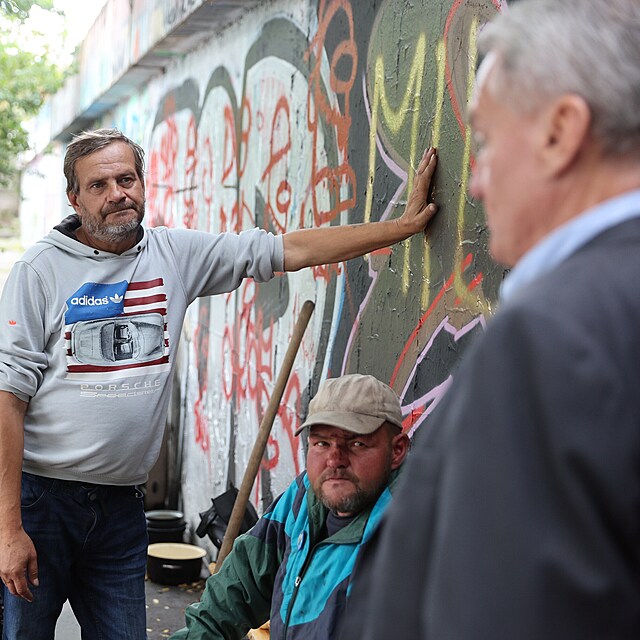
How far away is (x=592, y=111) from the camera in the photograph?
1061 millimetres

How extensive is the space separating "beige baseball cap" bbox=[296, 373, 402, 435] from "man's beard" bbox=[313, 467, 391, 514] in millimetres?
140

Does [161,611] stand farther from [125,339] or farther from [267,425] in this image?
[125,339]

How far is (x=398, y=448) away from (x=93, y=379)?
3.16 feet

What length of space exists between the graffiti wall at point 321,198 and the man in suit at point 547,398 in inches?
17.2

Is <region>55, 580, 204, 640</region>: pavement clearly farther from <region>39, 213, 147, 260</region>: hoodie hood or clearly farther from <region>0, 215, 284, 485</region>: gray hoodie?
<region>39, 213, 147, 260</region>: hoodie hood

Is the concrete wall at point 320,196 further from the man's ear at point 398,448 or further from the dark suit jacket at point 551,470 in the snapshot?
the dark suit jacket at point 551,470

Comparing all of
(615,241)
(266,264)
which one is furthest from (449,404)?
(266,264)

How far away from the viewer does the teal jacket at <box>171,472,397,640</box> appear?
104 inches

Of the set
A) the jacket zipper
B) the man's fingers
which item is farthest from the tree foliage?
the jacket zipper

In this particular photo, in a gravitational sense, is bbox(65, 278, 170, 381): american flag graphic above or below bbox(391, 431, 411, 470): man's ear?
above

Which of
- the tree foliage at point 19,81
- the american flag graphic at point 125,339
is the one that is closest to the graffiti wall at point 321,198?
the american flag graphic at point 125,339

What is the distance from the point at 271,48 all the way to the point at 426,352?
253 centimetres

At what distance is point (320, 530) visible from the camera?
109 inches

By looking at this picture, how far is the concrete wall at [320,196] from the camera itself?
3152mm
